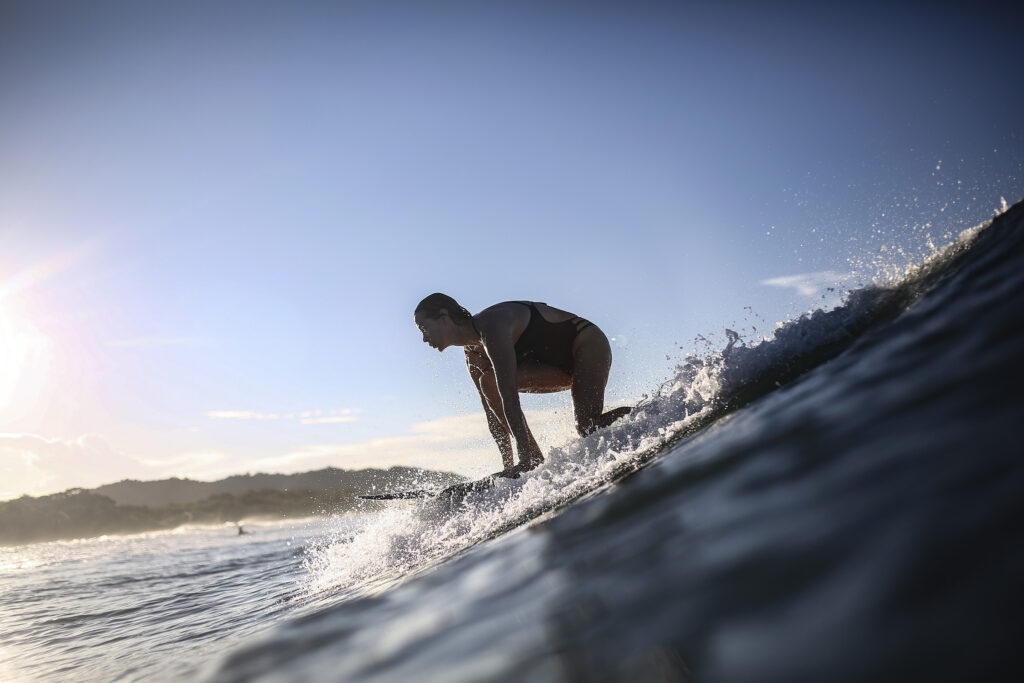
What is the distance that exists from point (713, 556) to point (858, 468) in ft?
1.28

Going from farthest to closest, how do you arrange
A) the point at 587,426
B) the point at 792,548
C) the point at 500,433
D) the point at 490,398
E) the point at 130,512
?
the point at 130,512 → the point at 500,433 → the point at 490,398 → the point at 587,426 → the point at 792,548

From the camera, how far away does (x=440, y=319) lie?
4309 millimetres

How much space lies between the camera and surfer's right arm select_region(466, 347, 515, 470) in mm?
5184

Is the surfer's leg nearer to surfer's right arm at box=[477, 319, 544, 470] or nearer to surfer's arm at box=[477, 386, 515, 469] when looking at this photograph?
surfer's right arm at box=[477, 319, 544, 470]

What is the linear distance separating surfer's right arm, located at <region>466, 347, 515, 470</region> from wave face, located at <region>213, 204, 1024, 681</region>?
2.32 metres

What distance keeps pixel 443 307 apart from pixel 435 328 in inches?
6.8

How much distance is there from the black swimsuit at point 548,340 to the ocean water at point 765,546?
1.36m

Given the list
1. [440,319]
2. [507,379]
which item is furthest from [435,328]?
[507,379]

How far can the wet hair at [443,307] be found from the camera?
4301mm

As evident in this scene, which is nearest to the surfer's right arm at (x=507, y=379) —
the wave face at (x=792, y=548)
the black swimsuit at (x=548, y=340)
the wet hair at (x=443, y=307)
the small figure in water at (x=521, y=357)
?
the small figure in water at (x=521, y=357)

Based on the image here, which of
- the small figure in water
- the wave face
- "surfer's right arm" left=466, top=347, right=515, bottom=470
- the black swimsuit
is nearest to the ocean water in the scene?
the wave face

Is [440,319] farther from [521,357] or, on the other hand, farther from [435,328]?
[521,357]

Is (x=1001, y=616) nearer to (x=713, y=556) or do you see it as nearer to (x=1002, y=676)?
(x=1002, y=676)

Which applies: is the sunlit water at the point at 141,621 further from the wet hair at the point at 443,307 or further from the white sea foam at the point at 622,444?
the wet hair at the point at 443,307
